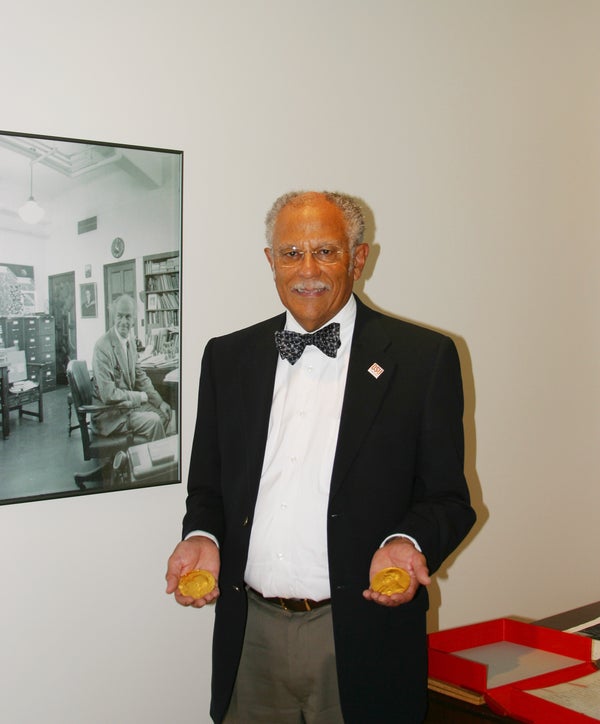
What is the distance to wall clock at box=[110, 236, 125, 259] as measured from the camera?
2471 mm

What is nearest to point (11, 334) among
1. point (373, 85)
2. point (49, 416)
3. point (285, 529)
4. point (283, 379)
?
point (49, 416)

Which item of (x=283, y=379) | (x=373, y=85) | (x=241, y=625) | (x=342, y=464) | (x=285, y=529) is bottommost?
(x=241, y=625)

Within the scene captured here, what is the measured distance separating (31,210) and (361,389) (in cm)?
117

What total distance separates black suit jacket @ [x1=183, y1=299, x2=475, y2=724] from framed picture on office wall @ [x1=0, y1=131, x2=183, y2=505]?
0.67m

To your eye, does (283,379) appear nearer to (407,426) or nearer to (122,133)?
(407,426)

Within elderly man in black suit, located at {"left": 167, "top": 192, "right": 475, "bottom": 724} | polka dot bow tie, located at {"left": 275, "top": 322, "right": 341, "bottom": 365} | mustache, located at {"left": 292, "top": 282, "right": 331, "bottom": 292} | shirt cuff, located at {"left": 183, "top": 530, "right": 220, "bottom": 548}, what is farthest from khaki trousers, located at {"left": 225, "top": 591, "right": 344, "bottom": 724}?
mustache, located at {"left": 292, "top": 282, "right": 331, "bottom": 292}

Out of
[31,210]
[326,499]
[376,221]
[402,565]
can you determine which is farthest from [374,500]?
[376,221]

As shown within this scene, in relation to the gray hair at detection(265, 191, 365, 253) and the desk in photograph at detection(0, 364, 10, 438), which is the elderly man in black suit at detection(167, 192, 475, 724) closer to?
Result: the gray hair at detection(265, 191, 365, 253)

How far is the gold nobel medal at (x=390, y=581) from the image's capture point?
1.58 metres

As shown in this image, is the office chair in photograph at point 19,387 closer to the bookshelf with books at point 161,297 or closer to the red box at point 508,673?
the bookshelf with books at point 161,297

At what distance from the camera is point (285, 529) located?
72.0 inches

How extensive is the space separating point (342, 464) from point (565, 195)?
2.47 m

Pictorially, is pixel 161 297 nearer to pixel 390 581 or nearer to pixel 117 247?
pixel 117 247

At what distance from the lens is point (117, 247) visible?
8.13 ft
